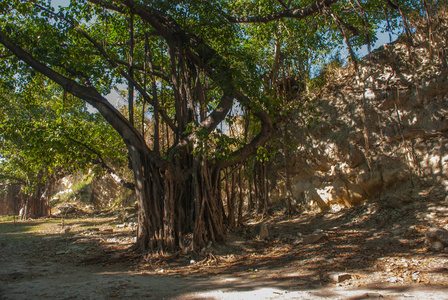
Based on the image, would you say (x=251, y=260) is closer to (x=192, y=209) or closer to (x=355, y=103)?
(x=192, y=209)

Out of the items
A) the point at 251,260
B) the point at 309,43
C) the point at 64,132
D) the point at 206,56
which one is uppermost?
the point at 309,43

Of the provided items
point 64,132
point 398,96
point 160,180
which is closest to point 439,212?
point 398,96

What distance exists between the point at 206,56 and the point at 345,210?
4.89 metres

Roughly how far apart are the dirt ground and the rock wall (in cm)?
64

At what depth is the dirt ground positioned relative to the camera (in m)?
3.66

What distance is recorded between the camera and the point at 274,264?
5312 millimetres

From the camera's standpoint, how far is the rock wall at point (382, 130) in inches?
283

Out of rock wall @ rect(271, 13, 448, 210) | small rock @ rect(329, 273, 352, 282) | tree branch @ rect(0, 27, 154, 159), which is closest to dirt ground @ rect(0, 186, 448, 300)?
small rock @ rect(329, 273, 352, 282)

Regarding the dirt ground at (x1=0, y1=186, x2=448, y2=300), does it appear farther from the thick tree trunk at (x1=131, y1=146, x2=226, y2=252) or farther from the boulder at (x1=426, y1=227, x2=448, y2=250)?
the thick tree trunk at (x1=131, y1=146, x2=226, y2=252)

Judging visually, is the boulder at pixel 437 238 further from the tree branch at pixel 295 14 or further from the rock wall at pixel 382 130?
the tree branch at pixel 295 14

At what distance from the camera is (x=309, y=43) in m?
8.34

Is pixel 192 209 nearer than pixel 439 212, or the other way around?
pixel 439 212

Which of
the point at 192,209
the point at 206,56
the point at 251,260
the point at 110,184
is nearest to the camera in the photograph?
the point at 251,260

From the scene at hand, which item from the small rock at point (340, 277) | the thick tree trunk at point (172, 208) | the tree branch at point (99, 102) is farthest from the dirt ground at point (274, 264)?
the tree branch at point (99, 102)
